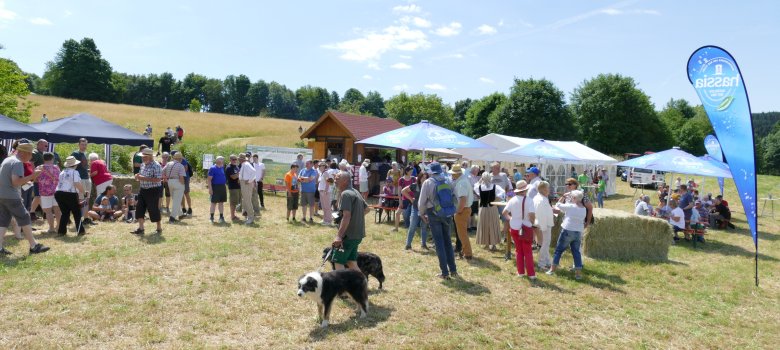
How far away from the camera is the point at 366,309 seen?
5.06 metres

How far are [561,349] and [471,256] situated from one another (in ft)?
11.1

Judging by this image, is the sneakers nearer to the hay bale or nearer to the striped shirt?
the striped shirt

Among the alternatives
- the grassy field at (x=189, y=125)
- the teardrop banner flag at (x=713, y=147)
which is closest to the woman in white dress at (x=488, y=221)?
the teardrop banner flag at (x=713, y=147)

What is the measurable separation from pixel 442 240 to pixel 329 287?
7.95 feet

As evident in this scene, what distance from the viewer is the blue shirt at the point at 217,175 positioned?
10.1 metres

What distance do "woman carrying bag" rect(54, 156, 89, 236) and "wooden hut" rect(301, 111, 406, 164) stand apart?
521 inches

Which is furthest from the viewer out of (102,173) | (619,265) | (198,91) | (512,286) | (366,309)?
(198,91)

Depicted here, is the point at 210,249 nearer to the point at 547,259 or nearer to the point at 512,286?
the point at 512,286

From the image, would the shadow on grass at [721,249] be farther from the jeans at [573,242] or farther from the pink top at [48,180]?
the pink top at [48,180]

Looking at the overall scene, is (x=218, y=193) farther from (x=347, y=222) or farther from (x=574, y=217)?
(x=574, y=217)

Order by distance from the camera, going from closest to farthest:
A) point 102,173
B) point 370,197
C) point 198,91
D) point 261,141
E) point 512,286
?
1. point 512,286
2. point 102,173
3. point 370,197
4. point 261,141
5. point 198,91

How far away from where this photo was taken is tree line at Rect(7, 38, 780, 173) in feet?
156

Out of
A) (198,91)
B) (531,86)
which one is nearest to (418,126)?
(531,86)

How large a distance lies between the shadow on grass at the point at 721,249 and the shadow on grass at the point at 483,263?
5922 millimetres
